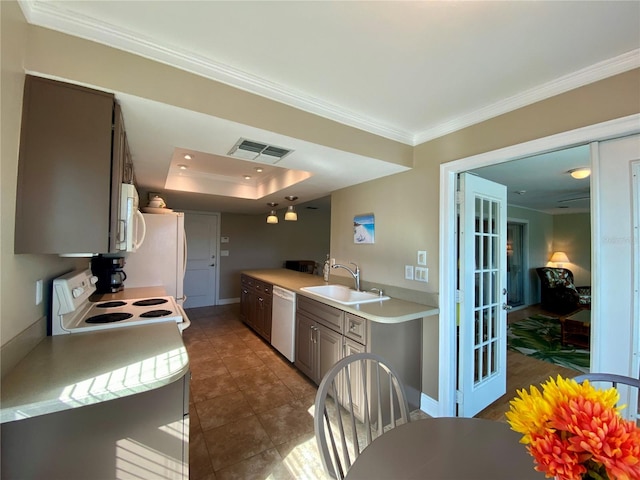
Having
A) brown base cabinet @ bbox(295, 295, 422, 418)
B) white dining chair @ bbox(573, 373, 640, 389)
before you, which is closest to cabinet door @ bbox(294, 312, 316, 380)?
brown base cabinet @ bbox(295, 295, 422, 418)

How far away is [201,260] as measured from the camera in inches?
228

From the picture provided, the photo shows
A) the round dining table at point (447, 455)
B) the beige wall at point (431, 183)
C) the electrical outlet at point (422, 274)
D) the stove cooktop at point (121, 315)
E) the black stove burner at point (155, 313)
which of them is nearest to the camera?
the round dining table at point (447, 455)

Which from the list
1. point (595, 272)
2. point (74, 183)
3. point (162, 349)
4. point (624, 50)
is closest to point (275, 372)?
point (162, 349)

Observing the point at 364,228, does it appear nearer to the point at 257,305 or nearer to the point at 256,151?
the point at 256,151

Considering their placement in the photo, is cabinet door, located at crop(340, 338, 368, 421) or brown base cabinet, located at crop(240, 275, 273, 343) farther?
brown base cabinet, located at crop(240, 275, 273, 343)

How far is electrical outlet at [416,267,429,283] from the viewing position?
2.29m

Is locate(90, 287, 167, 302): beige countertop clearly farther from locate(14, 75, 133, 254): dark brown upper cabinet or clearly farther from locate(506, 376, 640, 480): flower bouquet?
locate(506, 376, 640, 480): flower bouquet

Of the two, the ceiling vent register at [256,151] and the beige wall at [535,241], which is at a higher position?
the ceiling vent register at [256,151]

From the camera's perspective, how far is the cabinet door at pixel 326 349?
7.54ft

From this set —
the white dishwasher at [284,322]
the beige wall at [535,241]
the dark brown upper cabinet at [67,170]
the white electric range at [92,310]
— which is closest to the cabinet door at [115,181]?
the dark brown upper cabinet at [67,170]

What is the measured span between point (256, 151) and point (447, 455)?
6.72 feet

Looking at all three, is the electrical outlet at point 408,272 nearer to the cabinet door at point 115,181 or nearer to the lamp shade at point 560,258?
the cabinet door at point 115,181

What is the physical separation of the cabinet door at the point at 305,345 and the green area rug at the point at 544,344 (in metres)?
2.94

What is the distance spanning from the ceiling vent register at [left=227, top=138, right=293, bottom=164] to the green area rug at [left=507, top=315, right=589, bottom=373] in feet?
13.1
